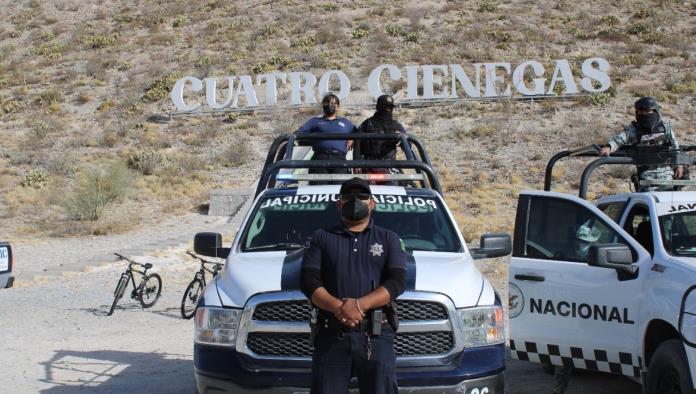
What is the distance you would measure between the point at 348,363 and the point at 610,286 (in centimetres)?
270

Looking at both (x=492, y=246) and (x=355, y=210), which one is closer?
(x=355, y=210)

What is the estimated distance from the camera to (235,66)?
4991 cm

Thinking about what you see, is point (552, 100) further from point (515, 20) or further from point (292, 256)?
point (292, 256)

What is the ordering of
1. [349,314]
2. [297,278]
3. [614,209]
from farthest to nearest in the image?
1. [614,209]
2. [297,278]
3. [349,314]

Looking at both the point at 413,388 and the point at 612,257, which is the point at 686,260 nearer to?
the point at 612,257

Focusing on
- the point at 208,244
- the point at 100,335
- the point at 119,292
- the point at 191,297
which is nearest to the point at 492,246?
the point at 208,244

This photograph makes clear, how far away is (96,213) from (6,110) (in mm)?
20965

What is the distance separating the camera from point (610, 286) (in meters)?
6.65

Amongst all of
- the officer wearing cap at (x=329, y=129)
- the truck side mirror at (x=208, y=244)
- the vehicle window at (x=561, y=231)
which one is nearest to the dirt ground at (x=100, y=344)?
the vehicle window at (x=561, y=231)

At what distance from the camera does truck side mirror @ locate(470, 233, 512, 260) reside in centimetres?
665

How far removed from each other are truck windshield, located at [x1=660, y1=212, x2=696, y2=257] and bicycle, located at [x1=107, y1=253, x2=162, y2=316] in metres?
9.32

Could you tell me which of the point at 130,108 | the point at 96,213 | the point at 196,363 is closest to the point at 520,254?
the point at 196,363

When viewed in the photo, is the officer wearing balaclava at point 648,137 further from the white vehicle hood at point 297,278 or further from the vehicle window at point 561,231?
the white vehicle hood at point 297,278

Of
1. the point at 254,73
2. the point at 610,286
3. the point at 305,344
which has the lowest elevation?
the point at 305,344
